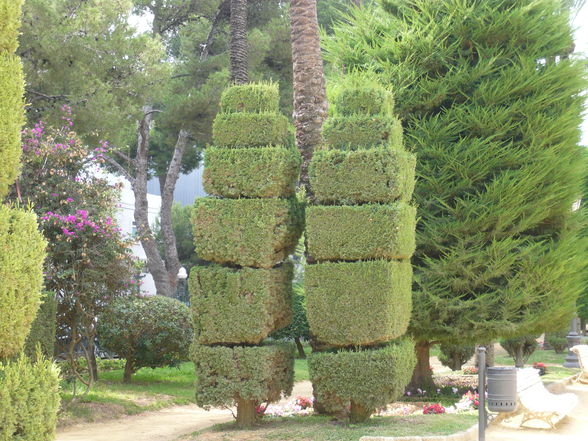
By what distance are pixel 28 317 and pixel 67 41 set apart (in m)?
10.2

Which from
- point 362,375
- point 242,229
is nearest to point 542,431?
point 362,375

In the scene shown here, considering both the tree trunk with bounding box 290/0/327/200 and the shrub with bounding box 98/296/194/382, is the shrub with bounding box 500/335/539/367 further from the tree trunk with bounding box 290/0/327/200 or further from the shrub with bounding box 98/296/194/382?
the tree trunk with bounding box 290/0/327/200

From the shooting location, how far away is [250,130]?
888 centimetres

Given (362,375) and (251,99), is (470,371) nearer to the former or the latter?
(362,375)

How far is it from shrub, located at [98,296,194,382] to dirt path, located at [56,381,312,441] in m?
1.74

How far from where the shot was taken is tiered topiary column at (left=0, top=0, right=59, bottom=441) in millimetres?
5426

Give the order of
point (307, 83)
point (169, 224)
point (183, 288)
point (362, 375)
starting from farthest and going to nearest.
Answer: point (183, 288) < point (169, 224) < point (307, 83) < point (362, 375)

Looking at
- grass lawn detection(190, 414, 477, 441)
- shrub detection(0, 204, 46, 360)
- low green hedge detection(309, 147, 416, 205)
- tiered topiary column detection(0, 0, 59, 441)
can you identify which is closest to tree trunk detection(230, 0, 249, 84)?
low green hedge detection(309, 147, 416, 205)

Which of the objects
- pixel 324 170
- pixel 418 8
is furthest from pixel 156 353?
pixel 418 8

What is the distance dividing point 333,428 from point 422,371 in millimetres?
5081

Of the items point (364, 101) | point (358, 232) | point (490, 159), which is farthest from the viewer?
point (490, 159)

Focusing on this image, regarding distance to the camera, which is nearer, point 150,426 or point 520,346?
point 150,426

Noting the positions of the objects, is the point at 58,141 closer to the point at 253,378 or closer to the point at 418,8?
the point at 253,378

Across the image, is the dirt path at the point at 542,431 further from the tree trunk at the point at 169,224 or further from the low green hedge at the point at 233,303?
the tree trunk at the point at 169,224
